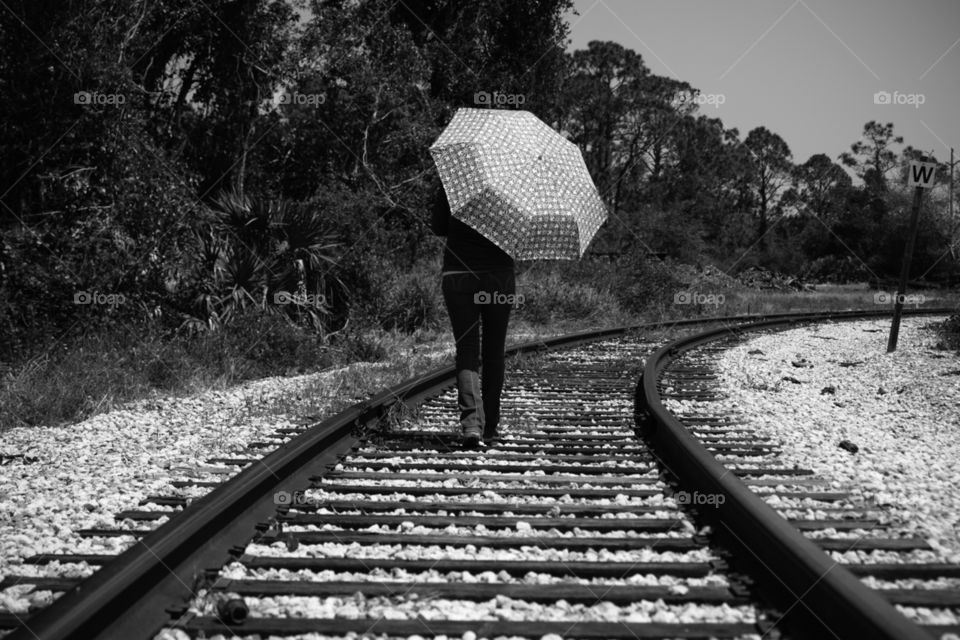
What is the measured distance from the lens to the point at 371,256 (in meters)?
13.1

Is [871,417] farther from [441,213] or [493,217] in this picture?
[441,213]

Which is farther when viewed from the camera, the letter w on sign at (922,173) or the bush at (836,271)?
the bush at (836,271)

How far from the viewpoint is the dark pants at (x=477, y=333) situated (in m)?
4.76

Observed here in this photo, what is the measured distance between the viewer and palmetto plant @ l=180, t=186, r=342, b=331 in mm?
10344

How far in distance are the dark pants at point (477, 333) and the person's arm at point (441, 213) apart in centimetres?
31

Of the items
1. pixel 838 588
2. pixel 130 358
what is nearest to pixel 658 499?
pixel 838 588

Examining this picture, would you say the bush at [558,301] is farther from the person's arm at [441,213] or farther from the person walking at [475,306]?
the person's arm at [441,213]

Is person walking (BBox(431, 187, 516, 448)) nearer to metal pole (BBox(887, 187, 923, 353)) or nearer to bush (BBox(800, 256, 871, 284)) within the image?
metal pole (BBox(887, 187, 923, 353))

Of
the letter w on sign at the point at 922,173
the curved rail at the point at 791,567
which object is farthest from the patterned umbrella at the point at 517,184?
the letter w on sign at the point at 922,173

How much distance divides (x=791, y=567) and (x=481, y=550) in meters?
1.17

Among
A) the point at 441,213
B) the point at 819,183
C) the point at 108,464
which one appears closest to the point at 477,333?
the point at 441,213

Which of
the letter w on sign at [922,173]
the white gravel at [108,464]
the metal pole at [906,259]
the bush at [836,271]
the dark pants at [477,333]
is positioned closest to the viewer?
the white gravel at [108,464]

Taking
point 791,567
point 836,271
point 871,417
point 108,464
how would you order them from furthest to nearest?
point 836,271, point 871,417, point 108,464, point 791,567

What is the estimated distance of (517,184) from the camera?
179 inches
